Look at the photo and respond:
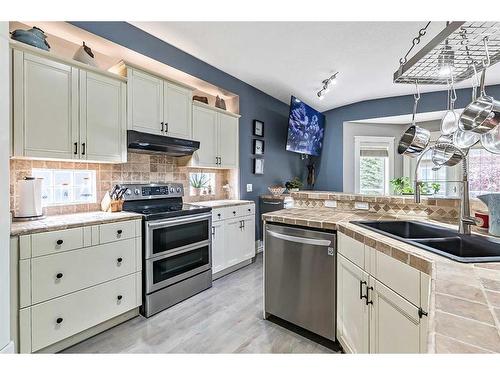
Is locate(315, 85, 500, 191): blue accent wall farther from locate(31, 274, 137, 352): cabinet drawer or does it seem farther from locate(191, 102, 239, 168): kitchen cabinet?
locate(31, 274, 137, 352): cabinet drawer

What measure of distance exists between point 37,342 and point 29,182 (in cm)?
107

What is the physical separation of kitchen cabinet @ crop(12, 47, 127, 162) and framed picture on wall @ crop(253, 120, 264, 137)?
2168 mm

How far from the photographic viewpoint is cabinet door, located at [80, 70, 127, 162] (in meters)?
2.05

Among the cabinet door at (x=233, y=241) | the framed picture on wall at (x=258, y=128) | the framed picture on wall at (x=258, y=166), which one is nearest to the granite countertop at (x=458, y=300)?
the cabinet door at (x=233, y=241)

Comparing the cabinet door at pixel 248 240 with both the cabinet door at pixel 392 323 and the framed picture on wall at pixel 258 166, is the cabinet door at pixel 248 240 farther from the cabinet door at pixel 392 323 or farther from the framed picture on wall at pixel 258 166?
the cabinet door at pixel 392 323

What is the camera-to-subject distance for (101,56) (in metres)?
2.48

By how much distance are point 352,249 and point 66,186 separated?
239cm

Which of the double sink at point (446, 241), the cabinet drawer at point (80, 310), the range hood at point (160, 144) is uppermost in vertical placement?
the range hood at point (160, 144)

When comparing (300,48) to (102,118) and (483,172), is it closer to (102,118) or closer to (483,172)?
(102,118)

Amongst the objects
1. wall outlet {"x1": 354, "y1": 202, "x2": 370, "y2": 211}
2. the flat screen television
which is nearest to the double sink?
wall outlet {"x1": 354, "y1": 202, "x2": 370, "y2": 211}

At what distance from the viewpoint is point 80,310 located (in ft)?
5.92

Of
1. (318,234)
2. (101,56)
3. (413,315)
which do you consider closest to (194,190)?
(101,56)

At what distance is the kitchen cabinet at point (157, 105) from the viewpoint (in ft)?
7.86
